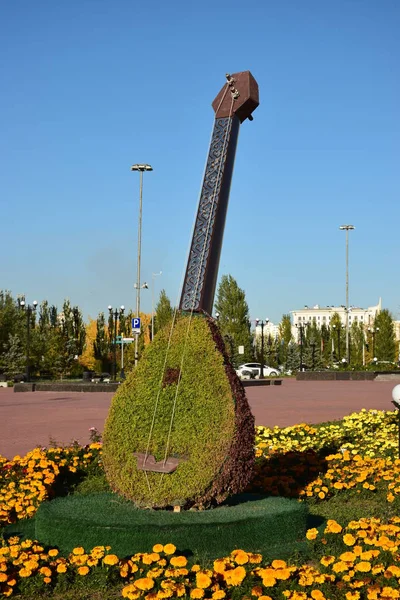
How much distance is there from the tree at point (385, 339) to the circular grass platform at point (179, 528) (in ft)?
188

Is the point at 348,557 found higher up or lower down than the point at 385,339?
lower down

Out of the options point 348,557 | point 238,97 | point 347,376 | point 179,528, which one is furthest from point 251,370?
point 348,557

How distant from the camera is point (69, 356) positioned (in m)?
42.9

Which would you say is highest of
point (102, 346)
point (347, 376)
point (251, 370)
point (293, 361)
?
point (102, 346)

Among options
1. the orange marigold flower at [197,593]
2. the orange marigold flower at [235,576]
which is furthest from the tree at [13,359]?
the orange marigold flower at [197,593]

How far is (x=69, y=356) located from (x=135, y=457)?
3815 cm

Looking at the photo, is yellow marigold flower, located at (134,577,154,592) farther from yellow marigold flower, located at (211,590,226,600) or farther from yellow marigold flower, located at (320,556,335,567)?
yellow marigold flower, located at (320,556,335,567)

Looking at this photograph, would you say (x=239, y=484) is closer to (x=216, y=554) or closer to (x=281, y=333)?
(x=216, y=554)

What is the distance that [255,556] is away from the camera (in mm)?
4441

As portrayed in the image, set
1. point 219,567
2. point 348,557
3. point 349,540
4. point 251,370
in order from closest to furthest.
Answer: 1. point 219,567
2. point 348,557
3. point 349,540
4. point 251,370

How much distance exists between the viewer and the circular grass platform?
16.1 feet

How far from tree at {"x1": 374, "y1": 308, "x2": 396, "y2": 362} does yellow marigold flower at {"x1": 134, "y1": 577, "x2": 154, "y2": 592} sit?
58.8 meters

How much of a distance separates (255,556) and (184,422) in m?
1.32

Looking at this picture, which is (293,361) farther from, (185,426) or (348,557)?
(348,557)
